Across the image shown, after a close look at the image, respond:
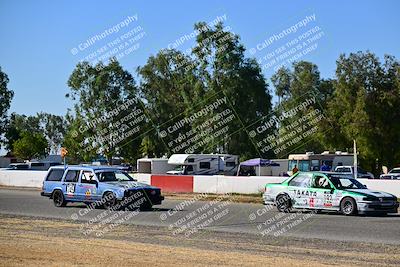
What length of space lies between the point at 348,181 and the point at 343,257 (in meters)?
11.1

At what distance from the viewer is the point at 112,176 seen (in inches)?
907

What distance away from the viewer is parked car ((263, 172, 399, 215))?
2003 cm

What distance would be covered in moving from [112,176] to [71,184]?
159 cm

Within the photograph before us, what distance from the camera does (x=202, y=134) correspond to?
5806 centimetres

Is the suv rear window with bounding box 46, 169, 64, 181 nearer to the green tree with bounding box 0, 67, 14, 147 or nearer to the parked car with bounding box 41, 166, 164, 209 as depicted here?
the parked car with bounding box 41, 166, 164, 209

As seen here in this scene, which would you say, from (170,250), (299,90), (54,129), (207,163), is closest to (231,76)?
(207,163)

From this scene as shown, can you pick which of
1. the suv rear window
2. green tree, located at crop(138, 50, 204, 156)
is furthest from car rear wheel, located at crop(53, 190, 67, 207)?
green tree, located at crop(138, 50, 204, 156)

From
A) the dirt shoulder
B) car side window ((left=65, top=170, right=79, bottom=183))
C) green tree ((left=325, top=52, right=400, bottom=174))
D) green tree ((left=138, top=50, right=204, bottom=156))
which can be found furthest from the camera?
green tree ((left=138, top=50, right=204, bottom=156))

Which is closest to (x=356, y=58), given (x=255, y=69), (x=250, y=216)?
(x=255, y=69)

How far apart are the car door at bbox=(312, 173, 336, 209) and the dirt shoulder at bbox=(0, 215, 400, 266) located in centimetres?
695

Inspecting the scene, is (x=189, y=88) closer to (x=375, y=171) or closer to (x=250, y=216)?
(x=375, y=171)

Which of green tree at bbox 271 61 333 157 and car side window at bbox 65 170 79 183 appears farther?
green tree at bbox 271 61 333 157

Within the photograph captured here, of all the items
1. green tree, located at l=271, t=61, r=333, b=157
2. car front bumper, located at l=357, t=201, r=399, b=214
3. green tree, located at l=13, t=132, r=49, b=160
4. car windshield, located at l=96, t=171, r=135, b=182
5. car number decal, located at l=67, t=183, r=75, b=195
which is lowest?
car front bumper, located at l=357, t=201, r=399, b=214

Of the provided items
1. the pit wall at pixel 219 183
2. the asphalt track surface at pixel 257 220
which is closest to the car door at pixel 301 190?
the asphalt track surface at pixel 257 220
